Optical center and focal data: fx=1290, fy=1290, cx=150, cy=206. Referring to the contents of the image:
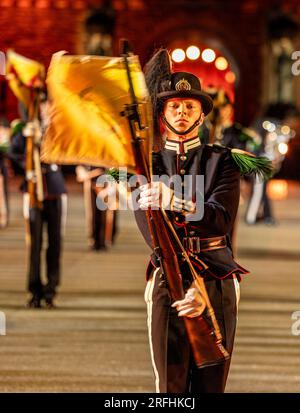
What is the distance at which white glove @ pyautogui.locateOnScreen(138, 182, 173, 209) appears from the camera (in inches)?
208

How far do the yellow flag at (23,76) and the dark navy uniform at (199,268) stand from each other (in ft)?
19.8

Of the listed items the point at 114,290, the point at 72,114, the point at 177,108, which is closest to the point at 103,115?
the point at 72,114

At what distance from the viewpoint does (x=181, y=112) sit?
18.3ft

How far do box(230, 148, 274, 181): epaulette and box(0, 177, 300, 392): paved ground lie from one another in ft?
8.44

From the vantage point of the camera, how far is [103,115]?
527 cm

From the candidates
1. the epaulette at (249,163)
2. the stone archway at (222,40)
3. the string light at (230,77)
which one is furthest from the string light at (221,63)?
the epaulette at (249,163)

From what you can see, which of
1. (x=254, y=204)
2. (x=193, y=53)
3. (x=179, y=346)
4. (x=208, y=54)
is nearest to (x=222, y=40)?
(x=193, y=53)

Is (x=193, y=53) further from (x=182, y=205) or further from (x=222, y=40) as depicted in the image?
(x=182, y=205)

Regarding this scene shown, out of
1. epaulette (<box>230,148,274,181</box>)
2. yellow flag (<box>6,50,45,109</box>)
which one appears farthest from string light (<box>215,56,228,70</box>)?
epaulette (<box>230,148,274,181</box>)

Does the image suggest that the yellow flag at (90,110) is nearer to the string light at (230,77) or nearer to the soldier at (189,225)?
the soldier at (189,225)
